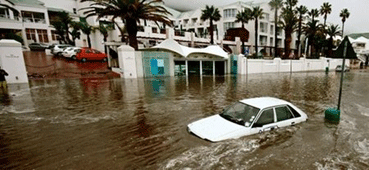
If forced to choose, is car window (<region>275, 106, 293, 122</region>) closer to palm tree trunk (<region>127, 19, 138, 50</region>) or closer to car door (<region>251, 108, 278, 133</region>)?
car door (<region>251, 108, 278, 133</region>)

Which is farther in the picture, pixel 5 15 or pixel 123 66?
pixel 5 15

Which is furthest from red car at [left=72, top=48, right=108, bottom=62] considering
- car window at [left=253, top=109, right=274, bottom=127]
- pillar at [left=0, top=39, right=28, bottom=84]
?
car window at [left=253, top=109, right=274, bottom=127]

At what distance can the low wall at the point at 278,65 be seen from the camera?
1126 inches

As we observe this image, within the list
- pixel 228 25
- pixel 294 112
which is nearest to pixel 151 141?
pixel 294 112

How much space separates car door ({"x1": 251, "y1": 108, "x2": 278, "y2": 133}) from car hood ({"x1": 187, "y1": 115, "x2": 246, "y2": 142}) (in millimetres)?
493

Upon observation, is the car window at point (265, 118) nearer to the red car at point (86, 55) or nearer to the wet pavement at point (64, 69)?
the wet pavement at point (64, 69)

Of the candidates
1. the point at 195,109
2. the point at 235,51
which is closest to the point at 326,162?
the point at 195,109

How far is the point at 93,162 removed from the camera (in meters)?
4.79

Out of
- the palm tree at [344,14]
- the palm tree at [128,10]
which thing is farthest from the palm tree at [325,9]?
the palm tree at [128,10]

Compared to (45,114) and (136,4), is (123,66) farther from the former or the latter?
(45,114)

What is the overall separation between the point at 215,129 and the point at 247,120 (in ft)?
3.55

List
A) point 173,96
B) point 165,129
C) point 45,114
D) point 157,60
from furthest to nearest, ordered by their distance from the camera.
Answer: point 157,60, point 173,96, point 45,114, point 165,129

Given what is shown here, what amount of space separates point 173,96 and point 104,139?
6.96 meters

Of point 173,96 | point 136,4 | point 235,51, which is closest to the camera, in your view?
point 173,96
